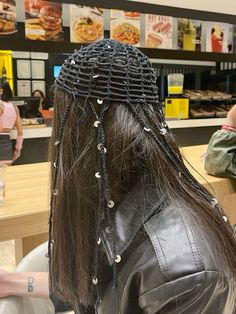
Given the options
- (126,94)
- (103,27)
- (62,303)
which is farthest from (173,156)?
(103,27)

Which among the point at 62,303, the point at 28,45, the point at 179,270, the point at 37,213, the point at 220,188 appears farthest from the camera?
the point at 28,45

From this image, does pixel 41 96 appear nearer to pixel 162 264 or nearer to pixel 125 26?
pixel 125 26

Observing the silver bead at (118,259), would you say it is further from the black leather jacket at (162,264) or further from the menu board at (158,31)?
the menu board at (158,31)

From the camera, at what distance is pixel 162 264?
614mm

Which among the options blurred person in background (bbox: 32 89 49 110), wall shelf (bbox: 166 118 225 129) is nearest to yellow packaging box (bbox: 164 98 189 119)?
wall shelf (bbox: 166 118 225 129)

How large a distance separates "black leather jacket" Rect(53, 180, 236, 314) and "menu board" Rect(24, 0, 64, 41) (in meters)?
2.76

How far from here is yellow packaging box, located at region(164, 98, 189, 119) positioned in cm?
416

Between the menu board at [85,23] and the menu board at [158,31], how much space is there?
500mm

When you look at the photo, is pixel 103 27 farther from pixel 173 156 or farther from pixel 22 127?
pixel 173 156

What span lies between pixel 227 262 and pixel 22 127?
9.54ft

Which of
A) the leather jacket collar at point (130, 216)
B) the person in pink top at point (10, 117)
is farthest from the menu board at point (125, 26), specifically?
the leather jacket collar at point (130, 216)

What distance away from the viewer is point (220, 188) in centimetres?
170

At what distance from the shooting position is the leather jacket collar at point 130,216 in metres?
0.67

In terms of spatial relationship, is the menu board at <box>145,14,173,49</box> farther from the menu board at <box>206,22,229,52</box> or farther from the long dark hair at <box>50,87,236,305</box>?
the long dark hair at <box>50,87,236,305</box>
